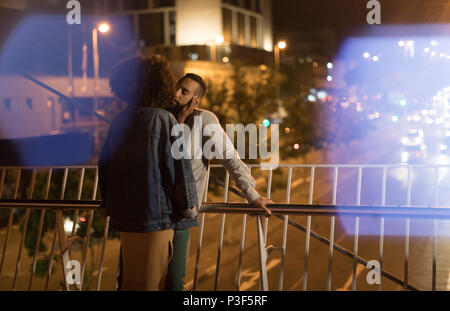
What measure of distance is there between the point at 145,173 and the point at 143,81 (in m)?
0.46

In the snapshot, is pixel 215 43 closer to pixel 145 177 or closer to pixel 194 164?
pixel 194 164

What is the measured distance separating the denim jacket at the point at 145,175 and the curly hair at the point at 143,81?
59 mm

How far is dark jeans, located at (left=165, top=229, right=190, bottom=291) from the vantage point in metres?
2.82

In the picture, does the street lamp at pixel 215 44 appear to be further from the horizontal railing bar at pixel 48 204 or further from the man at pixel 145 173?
the man at pixel 145 173

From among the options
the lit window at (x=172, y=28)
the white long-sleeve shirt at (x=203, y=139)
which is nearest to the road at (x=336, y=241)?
the white long-sleeve shirt at (x=203, y=139)

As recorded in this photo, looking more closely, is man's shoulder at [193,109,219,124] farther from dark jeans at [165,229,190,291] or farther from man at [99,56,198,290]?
dark jeans at [165,229,190,291]

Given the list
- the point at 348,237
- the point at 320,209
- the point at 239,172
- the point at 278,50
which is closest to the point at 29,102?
the point at 239,172

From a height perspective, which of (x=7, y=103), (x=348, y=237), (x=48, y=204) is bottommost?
(x=348, y=237)

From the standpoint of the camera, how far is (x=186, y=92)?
302 centimetres

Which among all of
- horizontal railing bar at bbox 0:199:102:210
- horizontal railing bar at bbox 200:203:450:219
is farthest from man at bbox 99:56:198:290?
horizontal railing bar at bbox 0:199:102:210
